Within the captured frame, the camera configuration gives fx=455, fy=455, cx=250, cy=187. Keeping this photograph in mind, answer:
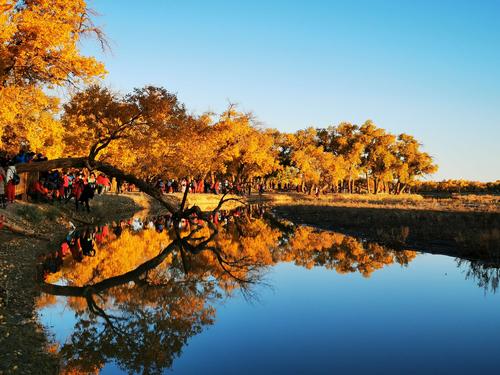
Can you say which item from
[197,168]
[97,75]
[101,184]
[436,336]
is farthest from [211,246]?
[197,168]

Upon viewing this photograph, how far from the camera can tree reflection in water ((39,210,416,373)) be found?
795 centimetres

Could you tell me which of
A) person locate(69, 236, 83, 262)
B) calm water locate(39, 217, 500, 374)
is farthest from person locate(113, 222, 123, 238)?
calm water locate(39, 217, 500, 374)

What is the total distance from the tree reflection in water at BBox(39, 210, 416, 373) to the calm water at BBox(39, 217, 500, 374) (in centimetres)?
5

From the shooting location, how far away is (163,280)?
42.9ft

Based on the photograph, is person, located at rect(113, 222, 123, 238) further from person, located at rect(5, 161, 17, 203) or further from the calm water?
the calm water

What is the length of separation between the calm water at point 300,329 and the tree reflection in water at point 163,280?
0.05 meters

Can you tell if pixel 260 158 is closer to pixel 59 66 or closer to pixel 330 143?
pixel 330 143

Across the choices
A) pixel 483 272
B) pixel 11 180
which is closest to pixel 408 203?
pixel 483 272

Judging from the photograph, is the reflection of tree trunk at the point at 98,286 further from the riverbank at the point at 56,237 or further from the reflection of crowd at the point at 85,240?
the reflection of crowd at the point at 85,240

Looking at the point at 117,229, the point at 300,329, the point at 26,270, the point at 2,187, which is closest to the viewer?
the point at 300,329

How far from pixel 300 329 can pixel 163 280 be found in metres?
5.23

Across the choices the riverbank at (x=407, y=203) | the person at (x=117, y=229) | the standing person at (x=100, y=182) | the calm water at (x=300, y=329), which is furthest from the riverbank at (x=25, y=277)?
the riverbank at (x=407, y=203)

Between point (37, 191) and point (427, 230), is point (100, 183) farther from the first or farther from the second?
point (427, 230)

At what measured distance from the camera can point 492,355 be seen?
7875 millimetres
